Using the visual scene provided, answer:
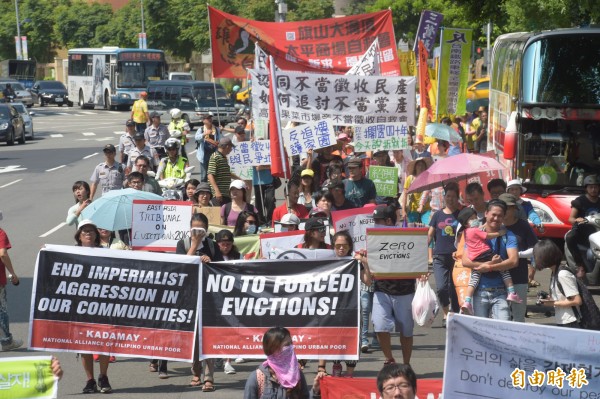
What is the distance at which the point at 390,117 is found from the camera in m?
15.5

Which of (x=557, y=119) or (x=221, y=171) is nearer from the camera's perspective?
(x=221, y=171)

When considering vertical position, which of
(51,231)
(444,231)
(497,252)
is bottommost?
(51,231)

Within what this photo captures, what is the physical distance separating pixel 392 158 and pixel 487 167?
177 inches

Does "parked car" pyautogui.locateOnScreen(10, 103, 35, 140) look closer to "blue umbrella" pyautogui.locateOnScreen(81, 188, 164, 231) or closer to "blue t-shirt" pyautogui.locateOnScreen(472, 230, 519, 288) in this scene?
"blue umbrella" pyautogui.locateOnScreen(81, 188, 164, 231)

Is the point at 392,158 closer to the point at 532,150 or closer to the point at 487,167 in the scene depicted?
the point at 532,150

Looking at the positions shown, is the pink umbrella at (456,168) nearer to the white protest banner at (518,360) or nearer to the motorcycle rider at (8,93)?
the white protest banner at (518,360)

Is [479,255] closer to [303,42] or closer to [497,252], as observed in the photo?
[497,252]

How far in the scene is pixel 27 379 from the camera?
648 centimetres

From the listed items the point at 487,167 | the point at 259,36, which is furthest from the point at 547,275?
the point at 259,36

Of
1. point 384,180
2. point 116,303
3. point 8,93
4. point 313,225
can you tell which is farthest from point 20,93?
point 116,303

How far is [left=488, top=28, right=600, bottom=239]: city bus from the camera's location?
16.8 m

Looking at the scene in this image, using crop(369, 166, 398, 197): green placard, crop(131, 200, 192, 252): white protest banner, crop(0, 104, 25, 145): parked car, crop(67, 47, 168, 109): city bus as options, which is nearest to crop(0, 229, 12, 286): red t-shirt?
crop(131, 200, 192, 252): white protest banner

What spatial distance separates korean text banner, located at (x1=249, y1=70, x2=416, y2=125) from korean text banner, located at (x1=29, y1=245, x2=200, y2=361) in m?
5.17

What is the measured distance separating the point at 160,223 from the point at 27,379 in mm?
6104
